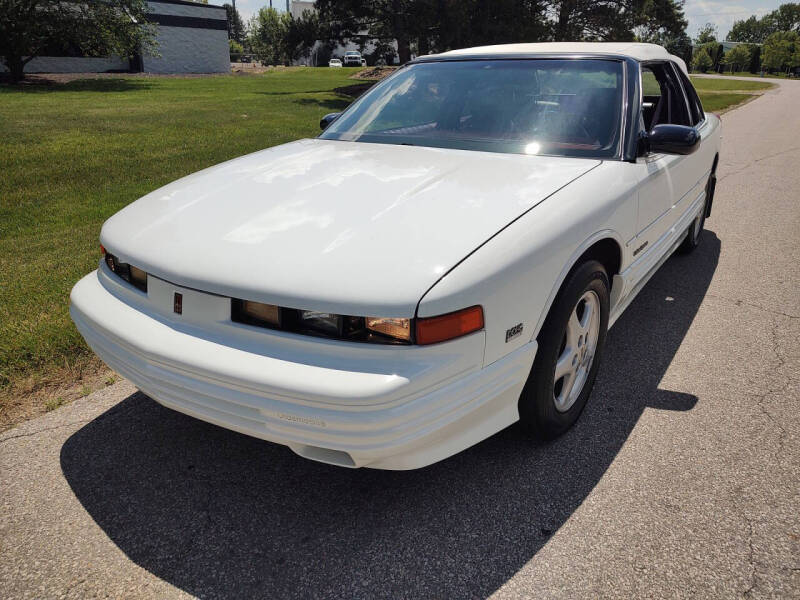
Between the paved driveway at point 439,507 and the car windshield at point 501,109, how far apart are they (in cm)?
132

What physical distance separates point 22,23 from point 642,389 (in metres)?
27.8

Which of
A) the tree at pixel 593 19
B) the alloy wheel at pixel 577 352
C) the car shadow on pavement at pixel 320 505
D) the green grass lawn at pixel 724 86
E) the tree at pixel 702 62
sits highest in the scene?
the tree at pixel 702 62

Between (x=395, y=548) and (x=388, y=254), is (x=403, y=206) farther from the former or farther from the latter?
(x=395, y=548)

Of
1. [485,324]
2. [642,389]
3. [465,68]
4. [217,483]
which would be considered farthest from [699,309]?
[217,483]

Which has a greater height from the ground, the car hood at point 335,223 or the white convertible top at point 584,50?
the white convertible top at point 584,50

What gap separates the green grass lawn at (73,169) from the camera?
149 inches

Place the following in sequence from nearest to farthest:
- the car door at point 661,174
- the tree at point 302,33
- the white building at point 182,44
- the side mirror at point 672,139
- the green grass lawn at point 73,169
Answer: the side mirror at point 672,139, the car door at point 661,174, the green grass lawn at point 73,169, the tree at point 302,33, the white building at point 182,44

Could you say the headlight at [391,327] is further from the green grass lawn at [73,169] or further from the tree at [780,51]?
the tree at [780,51]

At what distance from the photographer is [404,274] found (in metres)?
1.92

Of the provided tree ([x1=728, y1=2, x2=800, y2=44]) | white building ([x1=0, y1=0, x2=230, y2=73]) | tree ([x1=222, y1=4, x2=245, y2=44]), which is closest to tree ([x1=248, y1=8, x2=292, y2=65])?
white building ([x1=0, y1=0, x2=230, y2=73])

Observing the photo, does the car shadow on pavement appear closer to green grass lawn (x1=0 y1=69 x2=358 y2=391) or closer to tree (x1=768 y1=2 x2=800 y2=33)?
green grass lawn (x1=0 y1=69 x2=358 y2=391)

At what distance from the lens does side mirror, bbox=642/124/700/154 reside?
117 inches

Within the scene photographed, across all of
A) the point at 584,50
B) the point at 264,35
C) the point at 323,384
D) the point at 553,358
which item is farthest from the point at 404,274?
the point at 264,35

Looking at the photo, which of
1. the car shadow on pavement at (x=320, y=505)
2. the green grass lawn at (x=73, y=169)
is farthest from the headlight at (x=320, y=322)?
the green grass lawn at (x=73, y=169)
